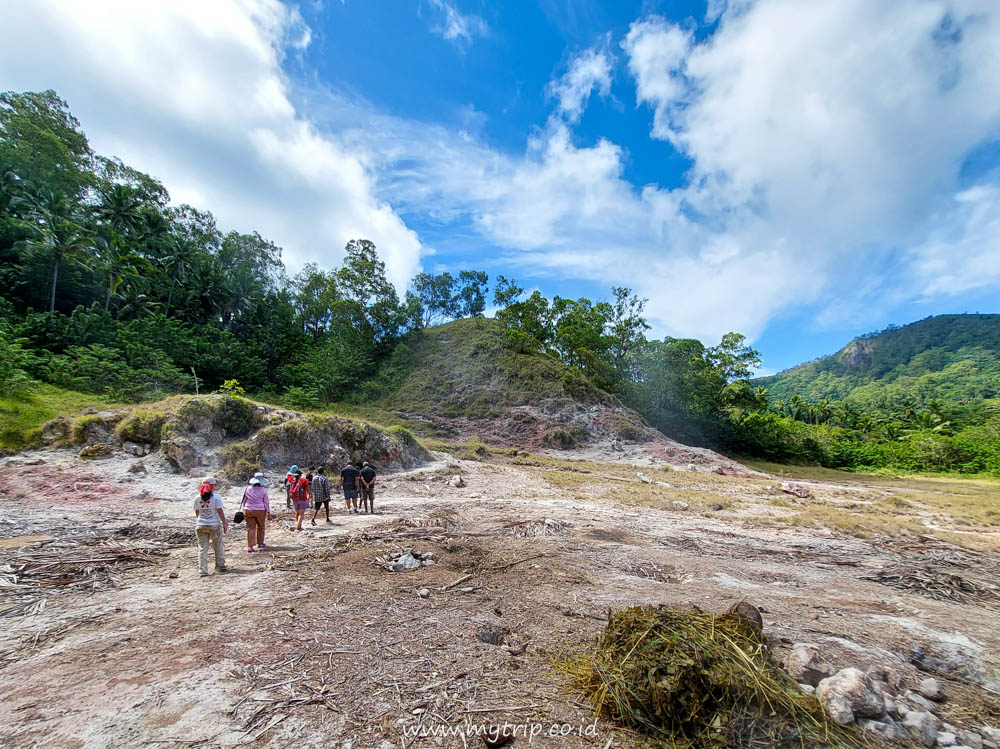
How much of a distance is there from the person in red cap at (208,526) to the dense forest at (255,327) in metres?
19.4

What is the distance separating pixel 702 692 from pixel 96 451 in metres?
19.3

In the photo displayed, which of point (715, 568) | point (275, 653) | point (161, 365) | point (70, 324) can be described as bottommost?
point (715, 568)

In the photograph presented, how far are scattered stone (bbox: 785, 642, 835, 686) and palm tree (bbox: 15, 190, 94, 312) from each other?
39.3 metres

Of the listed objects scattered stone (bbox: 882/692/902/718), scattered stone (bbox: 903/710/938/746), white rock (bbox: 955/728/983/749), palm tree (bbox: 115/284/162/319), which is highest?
palm tree (bbox: 115/284/162/319)

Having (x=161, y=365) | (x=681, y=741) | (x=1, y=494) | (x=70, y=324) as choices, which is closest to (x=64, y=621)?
(x=681, y=741)

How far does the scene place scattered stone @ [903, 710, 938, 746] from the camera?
3109 mm

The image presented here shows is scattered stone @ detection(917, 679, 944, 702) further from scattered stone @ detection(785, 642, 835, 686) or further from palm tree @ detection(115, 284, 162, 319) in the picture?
palm tree @ detection(115, 284, 162, 319)

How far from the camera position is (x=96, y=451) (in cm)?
1400

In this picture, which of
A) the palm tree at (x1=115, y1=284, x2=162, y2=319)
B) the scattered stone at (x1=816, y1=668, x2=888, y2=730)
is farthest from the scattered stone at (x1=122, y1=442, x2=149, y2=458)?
the palm tree at (x1=115, y1=284, x2=162, y2=319)

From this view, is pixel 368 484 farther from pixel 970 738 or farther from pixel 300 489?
pixel 970 738

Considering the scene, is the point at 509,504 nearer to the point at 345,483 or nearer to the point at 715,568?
the point at 345,483

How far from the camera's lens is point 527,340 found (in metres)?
44.7

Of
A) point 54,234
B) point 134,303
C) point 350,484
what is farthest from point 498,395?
point 54,234

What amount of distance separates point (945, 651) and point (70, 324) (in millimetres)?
38171
